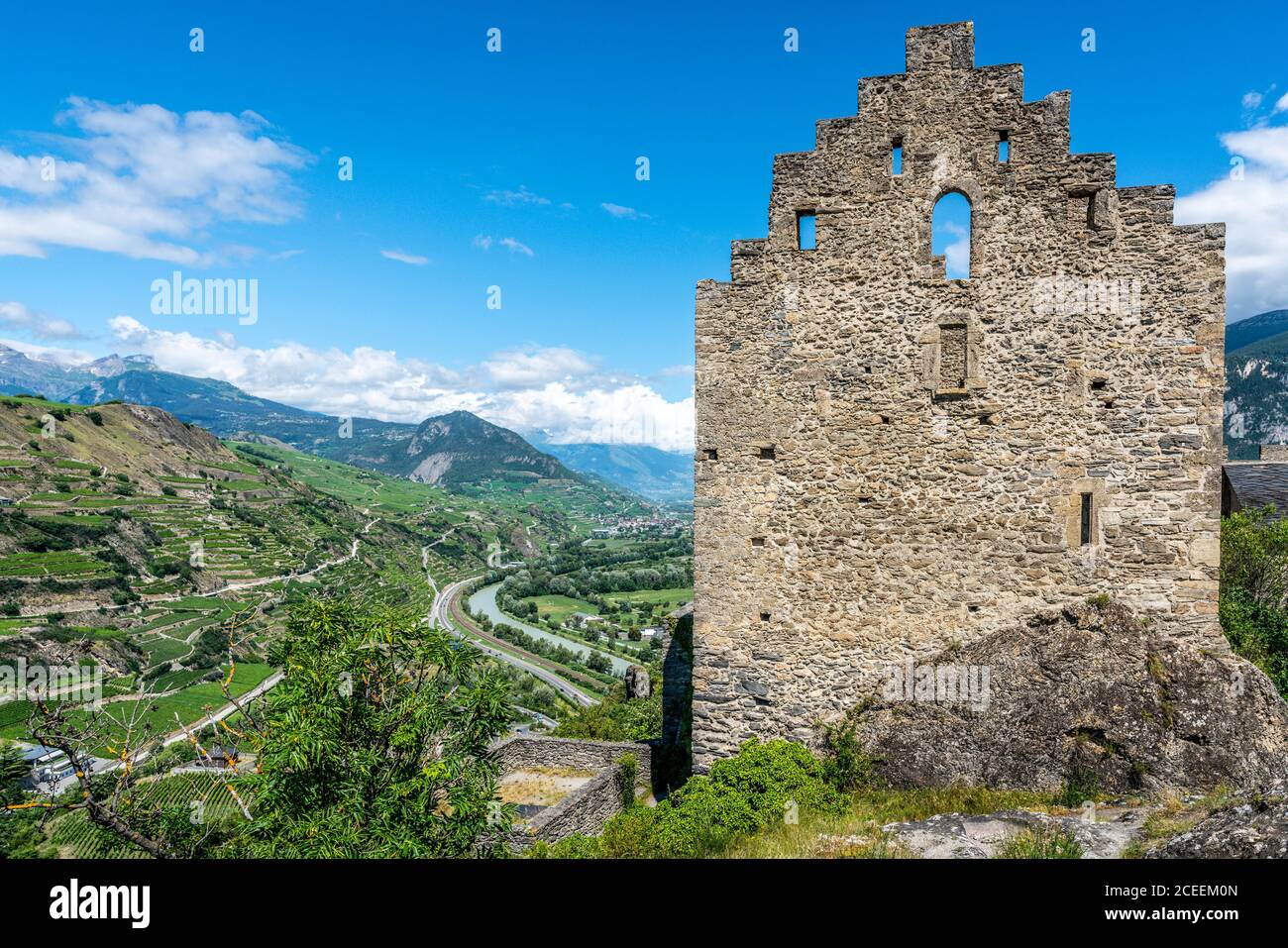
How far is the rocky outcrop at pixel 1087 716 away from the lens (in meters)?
10.0

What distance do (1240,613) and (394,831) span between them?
19129 millimetres

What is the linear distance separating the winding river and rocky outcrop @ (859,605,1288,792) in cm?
6589

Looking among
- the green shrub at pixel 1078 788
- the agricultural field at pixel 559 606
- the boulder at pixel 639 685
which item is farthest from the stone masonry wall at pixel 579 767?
the agricultural field at pixel 559 606

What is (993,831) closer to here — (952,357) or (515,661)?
(952,357)

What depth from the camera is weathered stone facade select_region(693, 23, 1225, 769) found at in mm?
10664

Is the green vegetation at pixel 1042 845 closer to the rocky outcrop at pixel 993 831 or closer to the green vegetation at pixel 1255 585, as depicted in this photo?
the rocky outcrop at pixel 993 831

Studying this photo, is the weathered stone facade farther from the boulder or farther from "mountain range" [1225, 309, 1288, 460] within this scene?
"mountain range" [1225, 309, 1288, 460]

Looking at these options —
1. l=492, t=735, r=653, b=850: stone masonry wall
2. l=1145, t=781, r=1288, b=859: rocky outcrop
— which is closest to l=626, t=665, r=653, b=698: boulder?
l=492, t=735, r=653, b=850: stone masonry wall

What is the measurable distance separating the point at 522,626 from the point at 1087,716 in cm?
9270

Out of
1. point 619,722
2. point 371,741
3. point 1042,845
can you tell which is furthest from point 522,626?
point 1042,845

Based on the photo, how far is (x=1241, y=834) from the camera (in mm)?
6145

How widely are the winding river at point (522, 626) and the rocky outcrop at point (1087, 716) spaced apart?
65.9 metres

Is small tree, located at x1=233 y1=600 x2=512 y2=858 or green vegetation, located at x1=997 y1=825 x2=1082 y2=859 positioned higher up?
small tree, located at x1=233 y1=600 x2=512 y2=858
